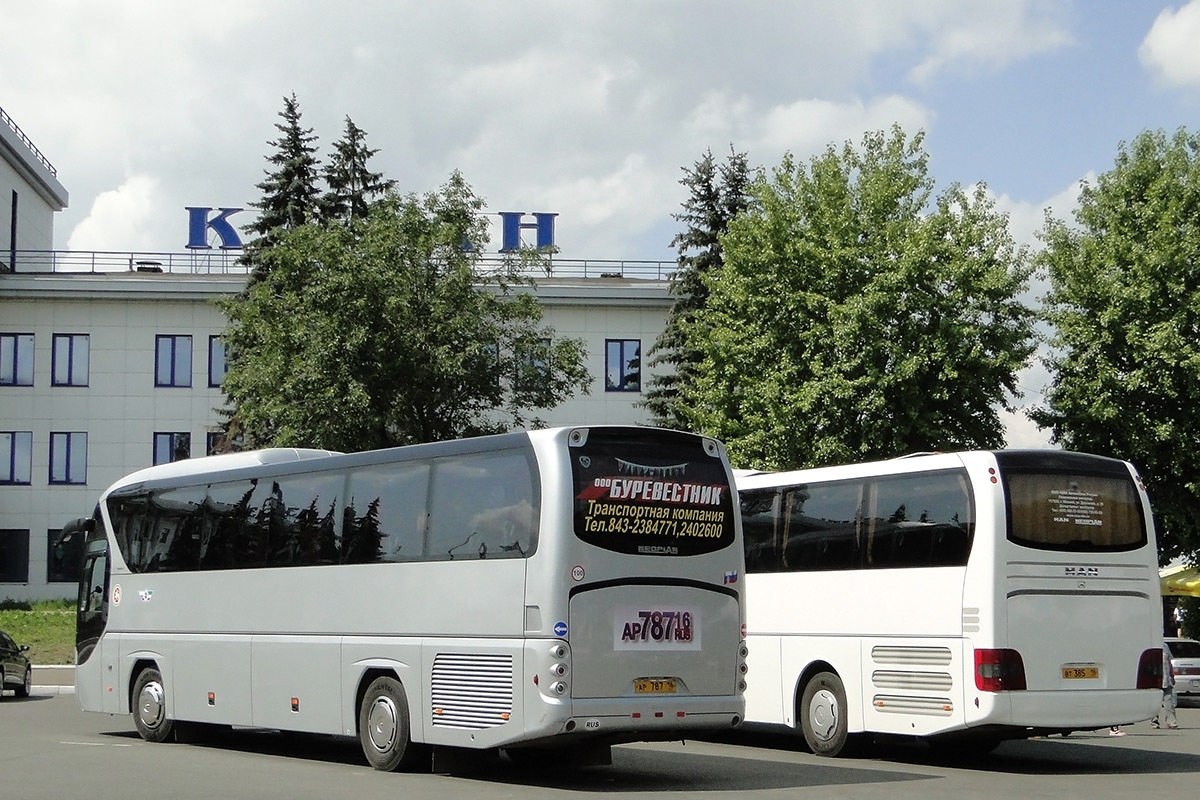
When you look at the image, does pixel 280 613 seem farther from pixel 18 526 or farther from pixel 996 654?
pixel 18 526

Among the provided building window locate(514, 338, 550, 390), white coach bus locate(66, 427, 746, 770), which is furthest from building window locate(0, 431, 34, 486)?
white coach bus locate(66, 427, 746, 770)

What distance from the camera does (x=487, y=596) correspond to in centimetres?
1426

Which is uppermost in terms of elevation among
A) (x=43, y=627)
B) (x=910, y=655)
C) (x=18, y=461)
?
(x=18, y=461)

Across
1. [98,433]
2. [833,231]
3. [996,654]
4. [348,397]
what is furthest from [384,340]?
[98,433]

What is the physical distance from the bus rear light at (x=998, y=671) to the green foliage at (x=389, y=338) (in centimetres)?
2054

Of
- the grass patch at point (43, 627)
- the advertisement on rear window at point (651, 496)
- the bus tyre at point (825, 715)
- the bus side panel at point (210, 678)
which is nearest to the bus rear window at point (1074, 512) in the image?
the bus tyre at point (825, 715)

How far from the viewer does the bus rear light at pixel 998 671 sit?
1561cm

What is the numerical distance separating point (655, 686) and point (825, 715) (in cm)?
456

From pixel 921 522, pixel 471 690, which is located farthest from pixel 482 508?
pixel 921 522

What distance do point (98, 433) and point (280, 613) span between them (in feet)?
133

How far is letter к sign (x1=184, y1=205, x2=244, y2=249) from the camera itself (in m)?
57.6

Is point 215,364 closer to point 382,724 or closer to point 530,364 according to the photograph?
point 530,364

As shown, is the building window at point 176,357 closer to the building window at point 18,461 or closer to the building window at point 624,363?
the building window at point 18,461

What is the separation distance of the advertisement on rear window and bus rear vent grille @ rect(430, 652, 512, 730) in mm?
1562
